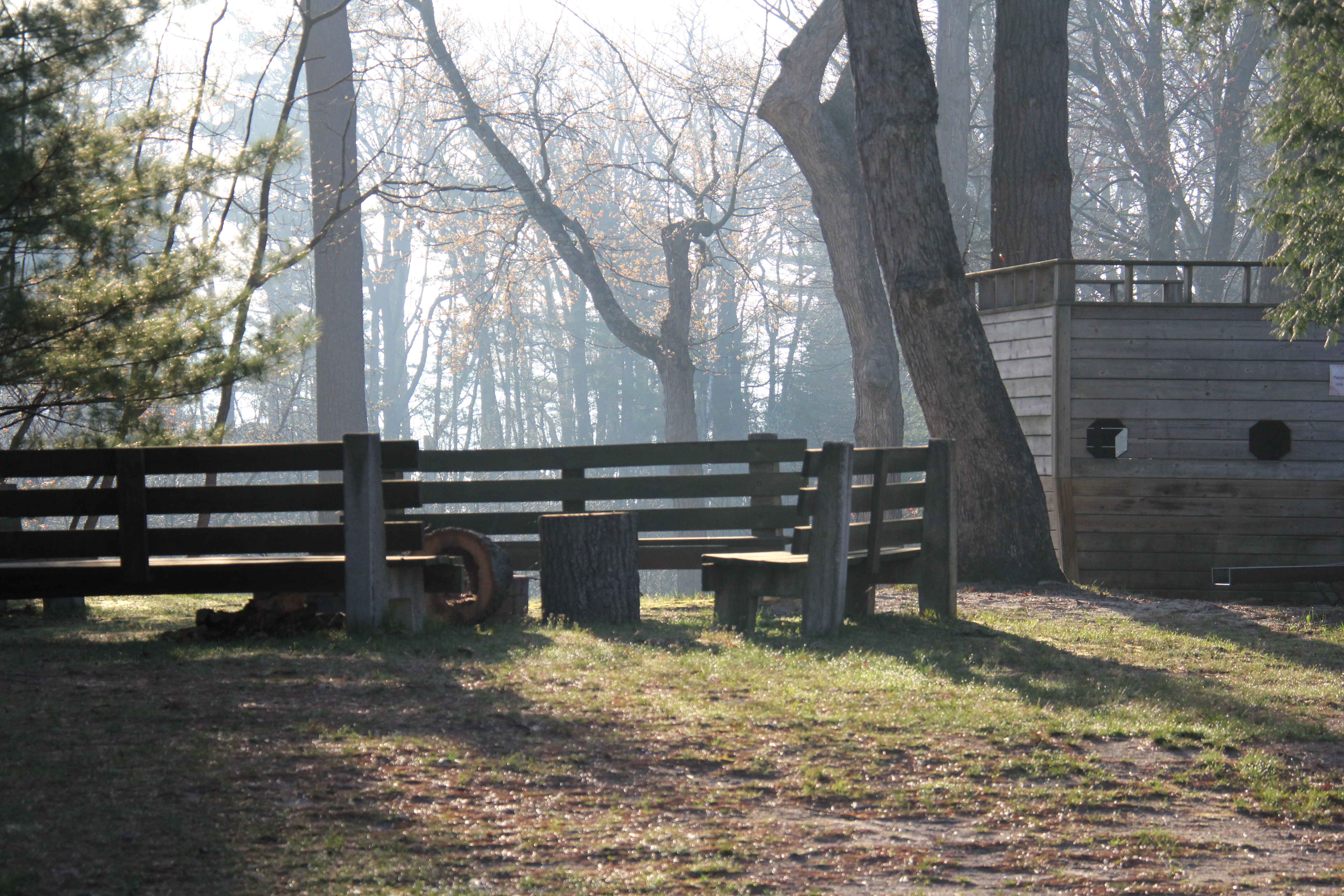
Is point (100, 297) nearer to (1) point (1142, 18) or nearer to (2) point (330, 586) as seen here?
(2) point (330, 586)

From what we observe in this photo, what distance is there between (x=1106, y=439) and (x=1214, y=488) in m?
1.22

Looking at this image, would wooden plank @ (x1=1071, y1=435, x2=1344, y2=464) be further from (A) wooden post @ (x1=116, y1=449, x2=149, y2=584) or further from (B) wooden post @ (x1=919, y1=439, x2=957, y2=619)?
(A) wooden post @ (x1=116, y1=449, x2=149, y2=584)

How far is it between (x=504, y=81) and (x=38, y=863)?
103 feet

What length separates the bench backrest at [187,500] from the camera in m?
6.27

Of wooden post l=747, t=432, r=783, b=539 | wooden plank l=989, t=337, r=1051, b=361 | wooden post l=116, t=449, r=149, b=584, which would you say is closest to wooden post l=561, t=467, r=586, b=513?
wooden post l=747, t=432, r=783, b=539

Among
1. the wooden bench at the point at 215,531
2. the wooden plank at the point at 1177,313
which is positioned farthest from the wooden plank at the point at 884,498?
the wooden plank at the point at 1177,313

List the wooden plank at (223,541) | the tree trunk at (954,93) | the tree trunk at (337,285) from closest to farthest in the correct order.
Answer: the wooden plank at (223,541)
the tree trunk at (337,285)
the tree trunk at (954,93)

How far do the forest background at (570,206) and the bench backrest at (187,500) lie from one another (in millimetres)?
1130

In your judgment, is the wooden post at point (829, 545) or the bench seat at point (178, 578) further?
the wooden post at point (829, 545)

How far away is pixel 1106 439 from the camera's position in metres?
11.9

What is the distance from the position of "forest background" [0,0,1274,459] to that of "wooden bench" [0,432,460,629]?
1.21 m

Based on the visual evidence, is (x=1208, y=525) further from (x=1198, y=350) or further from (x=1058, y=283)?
(x=1058, y=283)

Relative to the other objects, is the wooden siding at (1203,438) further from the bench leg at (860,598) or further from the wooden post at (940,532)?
the bench leg at (860,598)

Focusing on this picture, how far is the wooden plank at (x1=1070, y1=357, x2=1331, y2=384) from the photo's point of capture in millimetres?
11812
